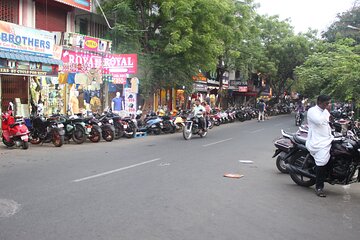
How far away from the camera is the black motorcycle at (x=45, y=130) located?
13.4 m

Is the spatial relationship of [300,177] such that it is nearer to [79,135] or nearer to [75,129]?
[79,135]

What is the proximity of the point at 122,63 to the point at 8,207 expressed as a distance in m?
13.5

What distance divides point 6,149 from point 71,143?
8.58 feet

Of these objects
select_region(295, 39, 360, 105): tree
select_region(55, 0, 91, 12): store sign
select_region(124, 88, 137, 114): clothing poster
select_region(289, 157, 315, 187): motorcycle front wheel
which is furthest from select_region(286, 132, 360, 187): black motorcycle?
select_region(55, 0, 91, 12): store sign

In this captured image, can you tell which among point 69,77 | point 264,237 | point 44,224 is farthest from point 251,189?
point 69,77

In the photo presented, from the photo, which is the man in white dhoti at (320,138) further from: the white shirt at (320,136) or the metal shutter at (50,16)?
the metal shutter at (50,16)

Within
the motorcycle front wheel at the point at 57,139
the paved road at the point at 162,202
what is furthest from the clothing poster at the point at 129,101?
the paved road at the point at 162,202

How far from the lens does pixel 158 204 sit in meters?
5.92

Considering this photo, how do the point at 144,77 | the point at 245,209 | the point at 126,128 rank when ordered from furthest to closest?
the point at 144,77 → the point at 126,128 → the point at 245,209

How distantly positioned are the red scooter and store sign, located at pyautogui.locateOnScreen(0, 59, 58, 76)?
120 inches

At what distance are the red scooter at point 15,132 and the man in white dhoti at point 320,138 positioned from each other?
30.0 feet

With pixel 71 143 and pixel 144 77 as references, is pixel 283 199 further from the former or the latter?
pixel 144 77

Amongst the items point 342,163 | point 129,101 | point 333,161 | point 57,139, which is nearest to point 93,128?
point 57,139

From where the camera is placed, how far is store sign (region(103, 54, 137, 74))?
18.3 meters
